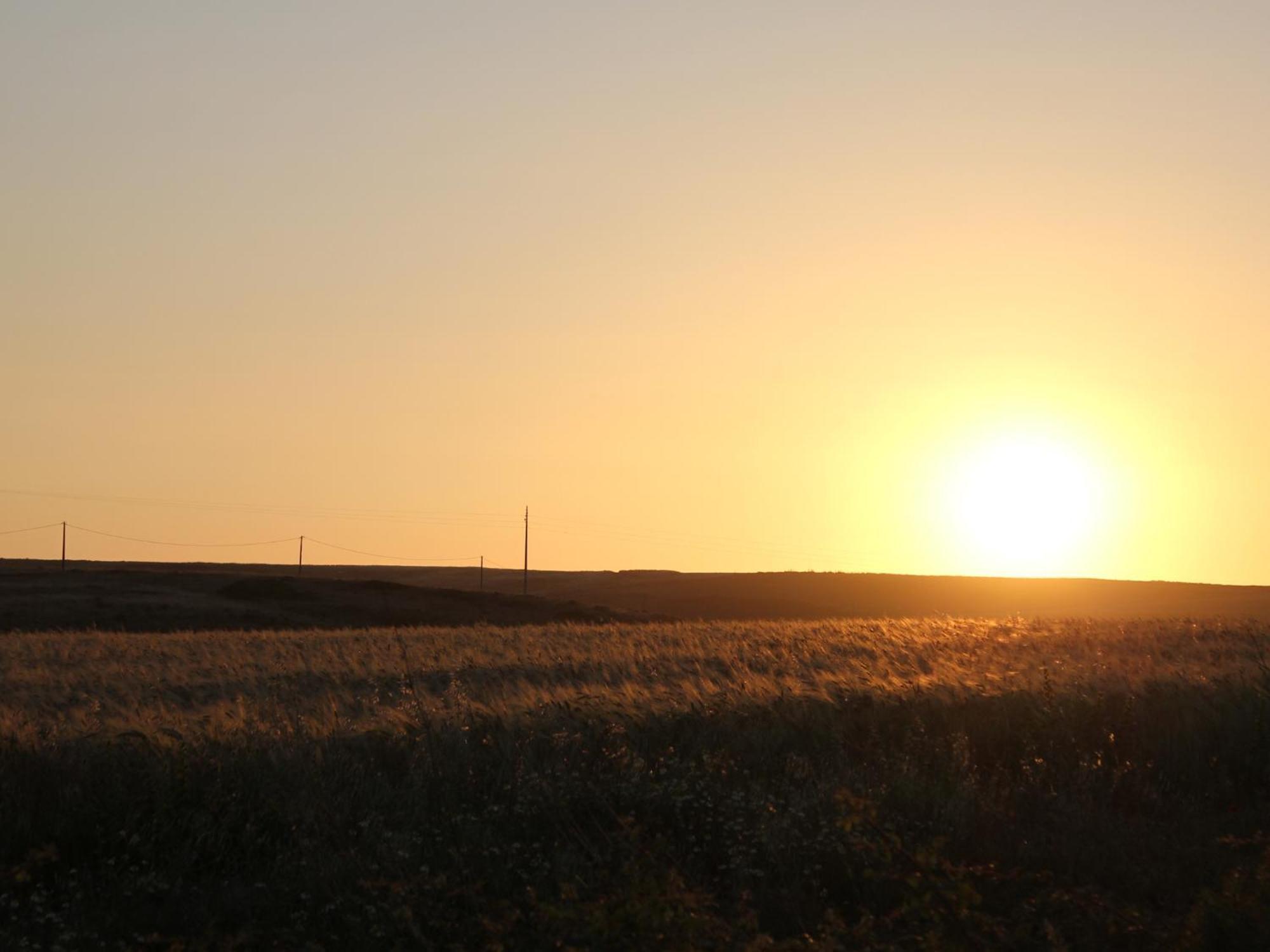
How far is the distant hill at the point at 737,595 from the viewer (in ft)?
172

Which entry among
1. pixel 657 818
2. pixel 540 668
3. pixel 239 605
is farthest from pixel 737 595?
pixel 657 818

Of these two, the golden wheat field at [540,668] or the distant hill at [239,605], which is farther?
the distant hill at [239,605]

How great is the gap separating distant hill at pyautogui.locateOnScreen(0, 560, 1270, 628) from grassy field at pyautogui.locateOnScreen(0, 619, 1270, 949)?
34.1 metres

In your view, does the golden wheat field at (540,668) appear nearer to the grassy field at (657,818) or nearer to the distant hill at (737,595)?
the grassy field at (657,818)

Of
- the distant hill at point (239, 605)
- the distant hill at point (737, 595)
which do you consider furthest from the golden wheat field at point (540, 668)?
the distant hill at point (737, 595)

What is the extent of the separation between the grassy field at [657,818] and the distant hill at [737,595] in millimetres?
34117

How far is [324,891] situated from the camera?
27.0ft

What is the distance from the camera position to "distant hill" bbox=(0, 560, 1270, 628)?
52.3 metres

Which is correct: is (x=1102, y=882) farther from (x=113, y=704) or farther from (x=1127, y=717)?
(x=113, y=704)

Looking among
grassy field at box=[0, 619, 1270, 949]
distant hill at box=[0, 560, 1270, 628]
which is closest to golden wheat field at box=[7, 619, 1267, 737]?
grassy field at box=[0, 619, 1270, 949]

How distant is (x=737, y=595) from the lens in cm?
7606

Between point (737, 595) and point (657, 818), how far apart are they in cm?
6677

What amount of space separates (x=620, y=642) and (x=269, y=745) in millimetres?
18795

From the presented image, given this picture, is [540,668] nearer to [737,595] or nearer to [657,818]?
[657,818]
